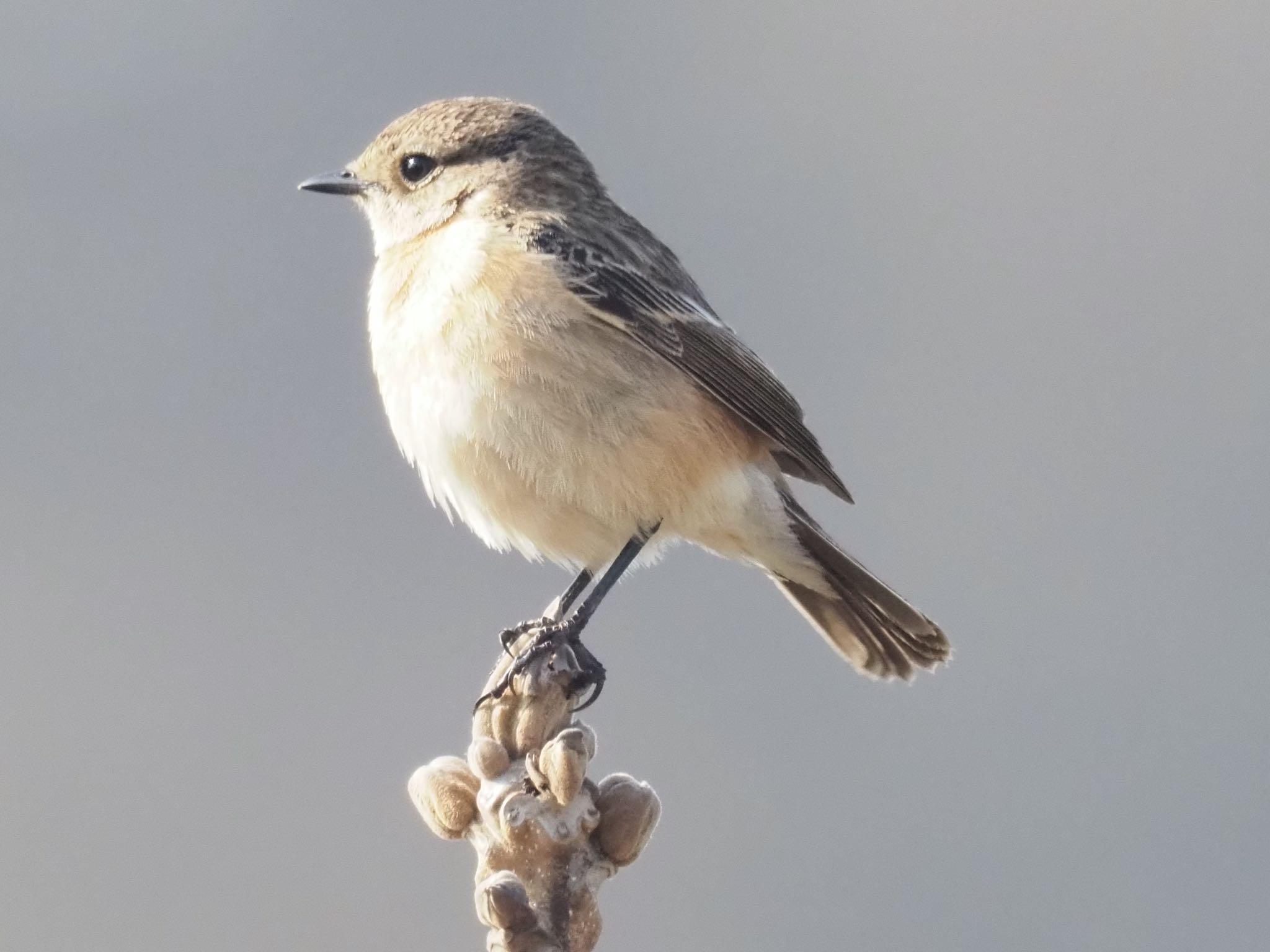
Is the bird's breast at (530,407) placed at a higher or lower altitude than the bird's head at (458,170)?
lower

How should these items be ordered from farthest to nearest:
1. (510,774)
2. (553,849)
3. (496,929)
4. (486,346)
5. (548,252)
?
(548,252)
(486,346)
(510,774)
(553,849)
(496,929)

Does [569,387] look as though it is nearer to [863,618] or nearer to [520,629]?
[520,629]

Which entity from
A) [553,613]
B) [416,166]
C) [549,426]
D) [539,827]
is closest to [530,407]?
[549,426]

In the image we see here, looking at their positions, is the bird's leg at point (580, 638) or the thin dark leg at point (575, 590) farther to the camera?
the thin dark leg at point (575, 590)

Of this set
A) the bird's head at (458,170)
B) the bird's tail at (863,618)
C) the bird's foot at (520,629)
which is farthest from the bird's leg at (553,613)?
the bird's head at (458,170)

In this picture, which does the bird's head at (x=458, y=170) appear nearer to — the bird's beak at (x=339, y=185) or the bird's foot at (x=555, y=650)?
the bird's beak at (x=339, y=185)

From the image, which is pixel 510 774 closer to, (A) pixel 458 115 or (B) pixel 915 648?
(B) pixel 915 648

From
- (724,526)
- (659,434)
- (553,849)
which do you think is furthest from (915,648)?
(553,849)
